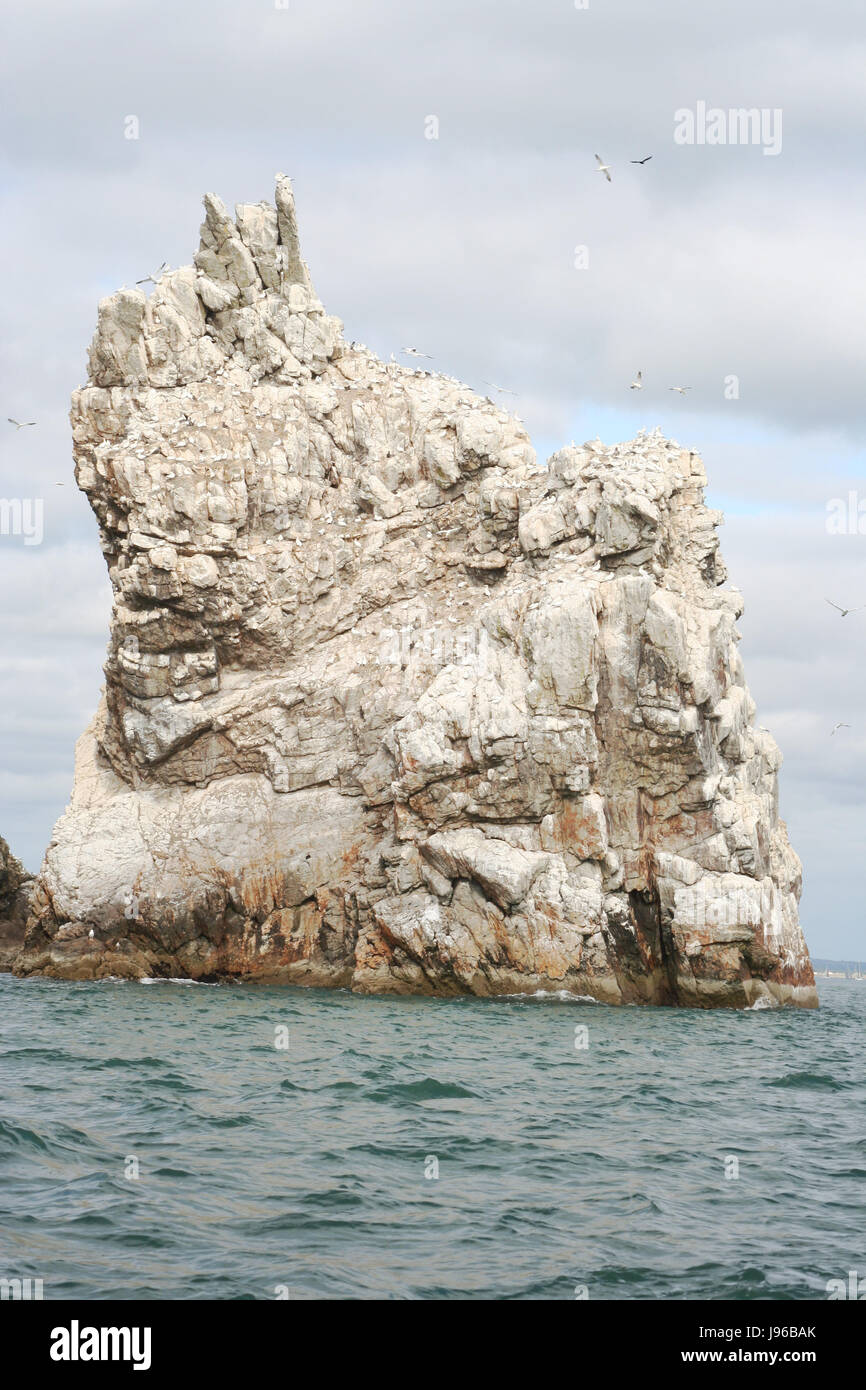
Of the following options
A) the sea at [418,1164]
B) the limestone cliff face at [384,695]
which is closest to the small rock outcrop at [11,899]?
the limestone cliff face at [384,695]

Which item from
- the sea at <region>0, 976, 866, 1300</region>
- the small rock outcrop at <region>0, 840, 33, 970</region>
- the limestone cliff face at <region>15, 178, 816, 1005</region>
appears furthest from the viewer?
the small rock outcrop at <region>0, 840, 33, 970</region>

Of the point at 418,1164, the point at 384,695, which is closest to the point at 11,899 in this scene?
the point at 384,695

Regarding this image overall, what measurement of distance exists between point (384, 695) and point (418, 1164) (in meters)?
27.5

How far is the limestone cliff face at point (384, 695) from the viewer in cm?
4028

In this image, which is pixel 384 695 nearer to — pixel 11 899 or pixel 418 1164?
pixel 11 899

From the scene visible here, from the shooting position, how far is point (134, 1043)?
2622 centimetres

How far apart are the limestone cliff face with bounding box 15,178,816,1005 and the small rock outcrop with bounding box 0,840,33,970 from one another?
42.8 ft

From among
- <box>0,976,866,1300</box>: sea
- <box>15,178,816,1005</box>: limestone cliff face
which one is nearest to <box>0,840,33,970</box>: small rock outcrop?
<box>15,178,816,1005</box>: limestone cliff face

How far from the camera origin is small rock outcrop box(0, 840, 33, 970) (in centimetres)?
5797

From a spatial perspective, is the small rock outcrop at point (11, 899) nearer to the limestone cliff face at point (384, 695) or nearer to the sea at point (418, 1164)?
the limestone cliff face at point (384, 695)

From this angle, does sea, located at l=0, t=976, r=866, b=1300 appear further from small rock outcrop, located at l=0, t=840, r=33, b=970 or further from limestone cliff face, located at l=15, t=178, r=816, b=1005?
small rock outcrop, located at l=0, t=840, r=33, b=970

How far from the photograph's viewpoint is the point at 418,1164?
1642 cm
